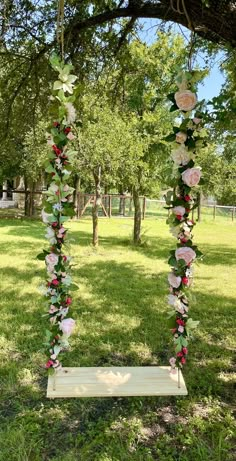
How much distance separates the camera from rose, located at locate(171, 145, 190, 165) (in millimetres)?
1837

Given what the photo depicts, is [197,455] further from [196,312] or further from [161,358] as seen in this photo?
[196,312]

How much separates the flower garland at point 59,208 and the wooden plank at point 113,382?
0.14 metres

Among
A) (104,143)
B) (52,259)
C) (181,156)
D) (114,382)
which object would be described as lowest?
(114,382)

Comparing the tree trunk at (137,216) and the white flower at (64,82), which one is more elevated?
the white flower at (64,82)

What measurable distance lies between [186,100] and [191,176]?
0.35 m

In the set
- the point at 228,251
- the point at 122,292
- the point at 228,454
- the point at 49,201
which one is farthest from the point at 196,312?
the point at 228,251

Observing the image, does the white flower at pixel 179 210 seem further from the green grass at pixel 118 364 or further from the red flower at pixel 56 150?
the red flower at pixel 56 150

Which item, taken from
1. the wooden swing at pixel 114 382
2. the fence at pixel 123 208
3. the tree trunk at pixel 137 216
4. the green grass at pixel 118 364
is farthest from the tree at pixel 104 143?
the fence at pixel 123 208

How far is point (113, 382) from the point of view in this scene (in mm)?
2080

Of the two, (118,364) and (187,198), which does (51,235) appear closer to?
(187,198)

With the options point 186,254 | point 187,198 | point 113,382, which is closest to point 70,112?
→ point 187,198

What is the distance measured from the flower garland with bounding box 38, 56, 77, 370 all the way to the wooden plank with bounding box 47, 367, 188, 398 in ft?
0.47

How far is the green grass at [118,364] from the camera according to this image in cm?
216

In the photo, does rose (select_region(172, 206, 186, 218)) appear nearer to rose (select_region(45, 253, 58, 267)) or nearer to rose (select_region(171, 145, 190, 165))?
rose (select_region(171, 145, 190, 165))
